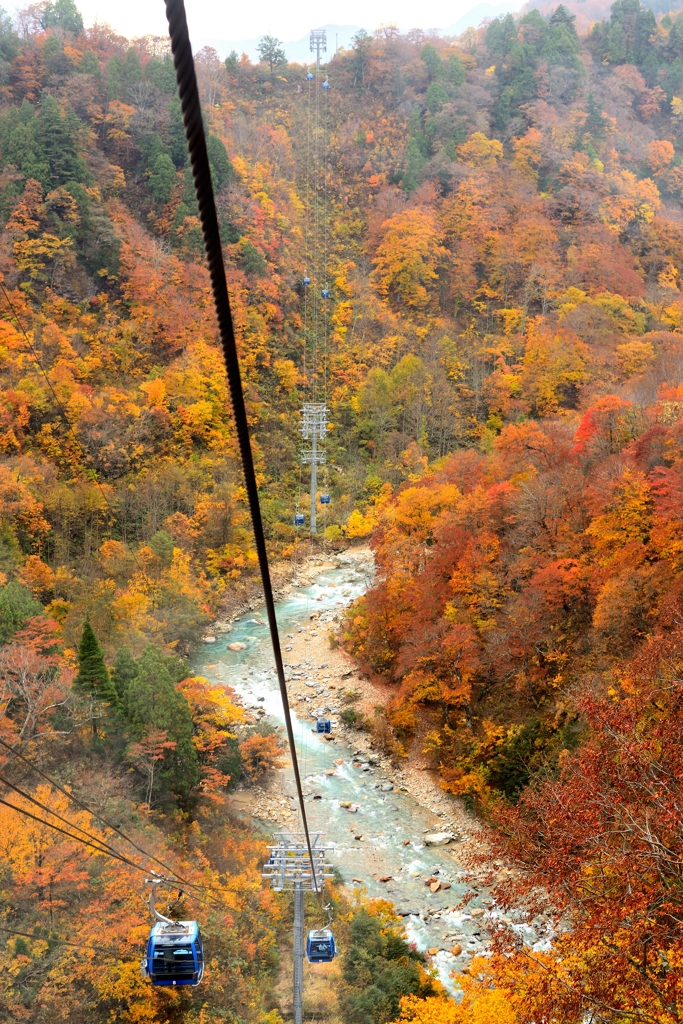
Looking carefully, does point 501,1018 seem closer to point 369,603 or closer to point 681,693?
point 681,693

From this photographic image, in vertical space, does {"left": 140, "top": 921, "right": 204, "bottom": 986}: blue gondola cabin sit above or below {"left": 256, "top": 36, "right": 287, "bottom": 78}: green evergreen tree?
below

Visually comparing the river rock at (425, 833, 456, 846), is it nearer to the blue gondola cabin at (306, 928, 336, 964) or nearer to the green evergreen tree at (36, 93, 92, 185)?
the blue gondola cabin at (306, 928, 336, 964)

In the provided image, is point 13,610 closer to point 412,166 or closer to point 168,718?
point 168,718

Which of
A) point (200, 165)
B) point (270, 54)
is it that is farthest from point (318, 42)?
point (200, 165)

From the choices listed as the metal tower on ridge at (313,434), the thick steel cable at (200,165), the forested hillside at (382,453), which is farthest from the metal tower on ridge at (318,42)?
the thick steel cable at (200,165)

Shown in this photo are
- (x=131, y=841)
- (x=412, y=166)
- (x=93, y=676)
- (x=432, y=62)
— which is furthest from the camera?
(x=432, y=62)

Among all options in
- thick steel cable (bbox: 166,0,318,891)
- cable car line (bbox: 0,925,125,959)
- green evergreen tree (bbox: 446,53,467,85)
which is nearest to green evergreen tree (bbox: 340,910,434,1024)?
cable car line (bbox: 0,925,125,959)
